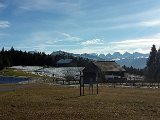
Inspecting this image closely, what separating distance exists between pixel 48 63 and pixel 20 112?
570 feet

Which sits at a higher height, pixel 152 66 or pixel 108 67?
pixel 152 66

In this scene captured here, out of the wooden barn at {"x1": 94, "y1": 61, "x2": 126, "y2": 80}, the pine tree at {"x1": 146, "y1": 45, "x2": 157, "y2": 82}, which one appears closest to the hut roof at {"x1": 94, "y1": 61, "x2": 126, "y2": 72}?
the wooden barn at {"x1": 94, "y1": 61, "x2": 126, "y2": 80}

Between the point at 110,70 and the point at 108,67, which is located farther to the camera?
the point at 108,67

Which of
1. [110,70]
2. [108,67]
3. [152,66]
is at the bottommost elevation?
[110,70]

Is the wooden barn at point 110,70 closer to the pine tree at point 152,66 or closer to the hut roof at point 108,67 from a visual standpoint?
the hut roof at point 108,67

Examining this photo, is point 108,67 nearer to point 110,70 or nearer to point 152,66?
point 110,70

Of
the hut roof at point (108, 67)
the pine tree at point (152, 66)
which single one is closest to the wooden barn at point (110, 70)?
the hut roof at point (108, 67)

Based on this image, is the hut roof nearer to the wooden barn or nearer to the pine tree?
the wooden barn

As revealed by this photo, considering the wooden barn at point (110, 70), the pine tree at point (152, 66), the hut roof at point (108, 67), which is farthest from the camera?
the hut roof at point (108, 67)

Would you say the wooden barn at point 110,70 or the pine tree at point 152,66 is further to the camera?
the pine tree at point 152,66

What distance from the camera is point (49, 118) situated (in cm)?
2338

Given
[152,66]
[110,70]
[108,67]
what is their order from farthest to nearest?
1. [108,67]
2. [152,66]
3. [110,70]

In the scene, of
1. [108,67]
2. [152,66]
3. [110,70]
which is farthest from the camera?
[108,67]

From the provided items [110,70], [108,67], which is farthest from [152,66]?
[108,67]
